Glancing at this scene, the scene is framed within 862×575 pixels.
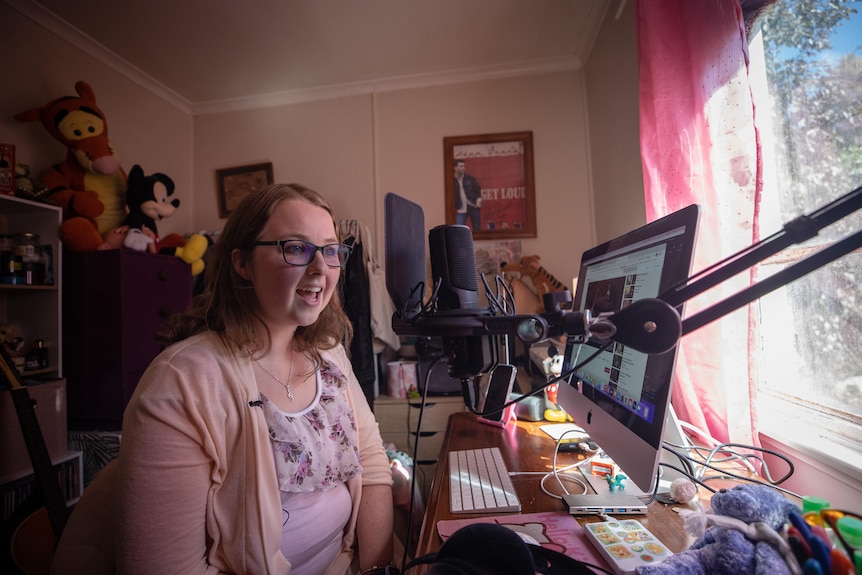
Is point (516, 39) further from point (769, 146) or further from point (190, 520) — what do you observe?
point (190, 520)

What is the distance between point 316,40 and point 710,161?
2201 mm

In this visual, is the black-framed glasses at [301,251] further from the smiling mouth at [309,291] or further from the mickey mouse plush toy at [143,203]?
the mickey mouse plush toy at [143,203]

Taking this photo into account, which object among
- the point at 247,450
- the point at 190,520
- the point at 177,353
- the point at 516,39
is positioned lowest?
the point at 190,520

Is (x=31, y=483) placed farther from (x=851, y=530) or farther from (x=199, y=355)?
(x=851, y=530)

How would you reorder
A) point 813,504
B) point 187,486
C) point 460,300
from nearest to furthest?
point 813,504 < point 460,300 < point 187,486

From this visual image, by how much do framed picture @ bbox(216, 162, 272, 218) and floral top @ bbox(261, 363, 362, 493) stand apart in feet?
7.46

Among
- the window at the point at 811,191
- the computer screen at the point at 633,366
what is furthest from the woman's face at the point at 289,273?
the window at the point at 811,191

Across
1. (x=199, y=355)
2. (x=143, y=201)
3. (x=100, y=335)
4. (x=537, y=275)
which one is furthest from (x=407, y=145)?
(x=199, y=355)

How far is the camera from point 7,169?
1553 mm

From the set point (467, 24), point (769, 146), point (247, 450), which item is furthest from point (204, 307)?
point (467, 24)

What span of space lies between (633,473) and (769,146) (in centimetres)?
107

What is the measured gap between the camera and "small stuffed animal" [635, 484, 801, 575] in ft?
1.18

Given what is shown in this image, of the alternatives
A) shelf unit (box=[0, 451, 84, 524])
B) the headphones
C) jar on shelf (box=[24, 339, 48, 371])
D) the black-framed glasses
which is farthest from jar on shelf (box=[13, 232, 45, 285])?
the headphones

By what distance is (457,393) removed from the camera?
207 cm
